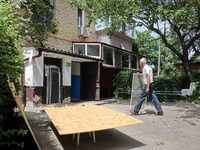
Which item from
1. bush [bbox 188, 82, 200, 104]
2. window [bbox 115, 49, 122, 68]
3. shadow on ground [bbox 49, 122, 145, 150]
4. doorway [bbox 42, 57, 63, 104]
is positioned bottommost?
shadow on ground [bbox 49, 122, 145, 150]

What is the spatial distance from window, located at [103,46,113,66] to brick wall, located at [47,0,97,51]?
2.80 meters

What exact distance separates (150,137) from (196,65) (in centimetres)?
1934

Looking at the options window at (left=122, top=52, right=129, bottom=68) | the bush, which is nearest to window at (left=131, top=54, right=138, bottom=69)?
window at (left=122, top=52, right=129, bottom=68)

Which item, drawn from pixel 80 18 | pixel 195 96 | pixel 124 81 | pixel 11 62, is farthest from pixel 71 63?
pixel 11 62

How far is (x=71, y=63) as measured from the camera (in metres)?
11.6

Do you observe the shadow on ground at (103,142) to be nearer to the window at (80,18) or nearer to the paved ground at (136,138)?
the paved ground at (136,138)

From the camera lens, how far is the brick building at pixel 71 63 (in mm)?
7855

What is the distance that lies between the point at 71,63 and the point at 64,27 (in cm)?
337

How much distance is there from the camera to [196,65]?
19922 mm

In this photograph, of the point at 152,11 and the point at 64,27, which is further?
the point at 64,27

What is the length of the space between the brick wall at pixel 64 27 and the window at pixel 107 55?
280 cm

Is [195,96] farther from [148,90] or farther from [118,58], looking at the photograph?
[118,58]

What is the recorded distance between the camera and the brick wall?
40.2ft

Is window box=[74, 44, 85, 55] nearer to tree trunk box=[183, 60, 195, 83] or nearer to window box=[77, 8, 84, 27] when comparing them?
window box=[77, 8, 84, 27]
